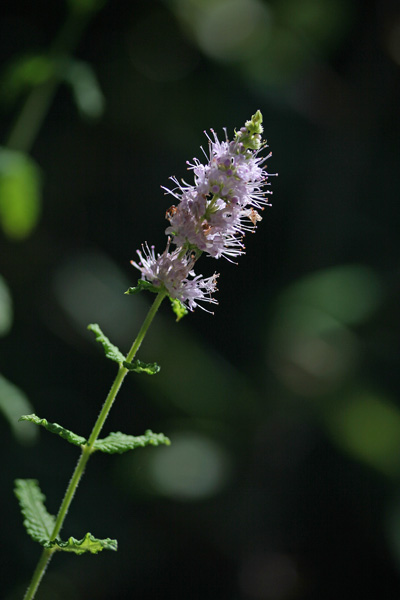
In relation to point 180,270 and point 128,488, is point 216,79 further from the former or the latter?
point 180,270

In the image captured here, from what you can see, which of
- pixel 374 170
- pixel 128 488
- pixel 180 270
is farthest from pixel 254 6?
pixel 180 270

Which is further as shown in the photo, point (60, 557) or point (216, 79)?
point (216, 79)

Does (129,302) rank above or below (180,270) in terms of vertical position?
above

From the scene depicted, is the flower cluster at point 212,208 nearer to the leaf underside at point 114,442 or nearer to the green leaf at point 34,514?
the leaf underside at point 114,442

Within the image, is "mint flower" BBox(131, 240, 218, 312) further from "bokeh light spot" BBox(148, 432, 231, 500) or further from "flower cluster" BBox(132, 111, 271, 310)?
"bokeh light spot" BBox(148, 432, 231, 500)

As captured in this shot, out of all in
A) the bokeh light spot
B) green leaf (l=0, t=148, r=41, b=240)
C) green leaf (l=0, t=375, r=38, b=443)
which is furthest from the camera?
the bokeh light spot

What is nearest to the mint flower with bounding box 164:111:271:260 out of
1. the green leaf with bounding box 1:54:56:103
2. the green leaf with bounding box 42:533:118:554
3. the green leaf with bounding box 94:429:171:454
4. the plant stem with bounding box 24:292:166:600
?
the plant stem with bounding box 24:292:166:600
